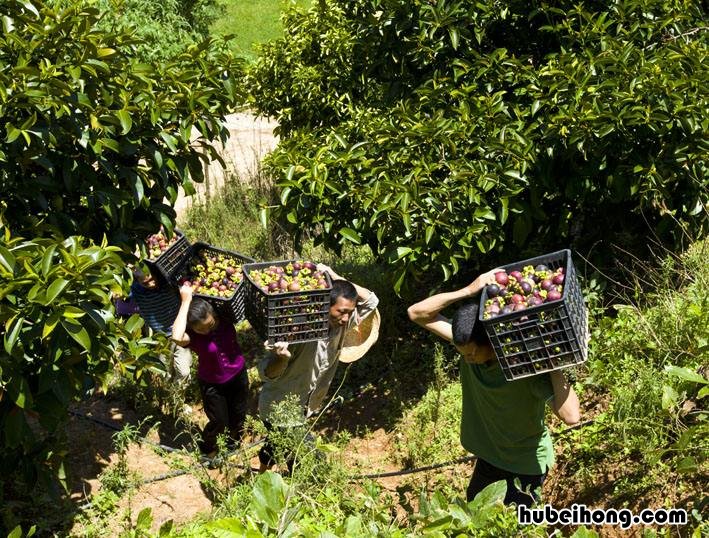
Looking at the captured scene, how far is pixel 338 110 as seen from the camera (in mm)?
7125

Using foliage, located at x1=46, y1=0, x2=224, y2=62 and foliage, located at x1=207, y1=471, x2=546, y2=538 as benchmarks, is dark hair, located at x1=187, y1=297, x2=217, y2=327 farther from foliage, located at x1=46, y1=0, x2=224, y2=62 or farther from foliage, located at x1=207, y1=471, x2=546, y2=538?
foliage, located at x1=46, y1=0, x2=224, y2=62

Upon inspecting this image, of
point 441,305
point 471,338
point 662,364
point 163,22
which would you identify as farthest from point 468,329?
point 163,22

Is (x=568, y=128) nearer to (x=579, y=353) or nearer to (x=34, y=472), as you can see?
(x=579, y=353)

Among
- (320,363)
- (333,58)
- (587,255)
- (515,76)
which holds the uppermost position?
(333,58)

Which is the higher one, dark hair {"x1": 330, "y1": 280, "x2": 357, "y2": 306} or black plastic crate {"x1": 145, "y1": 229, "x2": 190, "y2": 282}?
black plastic crate {"x1": 145, "y1": 229, "x2": 190, "y2": 282}

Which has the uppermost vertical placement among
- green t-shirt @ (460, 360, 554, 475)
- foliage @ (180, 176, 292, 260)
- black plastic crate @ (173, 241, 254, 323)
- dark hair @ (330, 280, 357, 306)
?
foliage @ (180, 176, 292, 260)

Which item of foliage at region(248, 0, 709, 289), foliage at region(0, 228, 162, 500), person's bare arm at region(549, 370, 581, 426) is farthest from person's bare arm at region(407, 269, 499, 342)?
foliage at region(0, 228, 162, 500)

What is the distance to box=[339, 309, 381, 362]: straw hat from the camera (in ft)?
16.9

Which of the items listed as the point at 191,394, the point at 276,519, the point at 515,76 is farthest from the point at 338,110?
the point at 276,519

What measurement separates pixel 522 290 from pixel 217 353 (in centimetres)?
217

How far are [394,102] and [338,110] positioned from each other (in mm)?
1219

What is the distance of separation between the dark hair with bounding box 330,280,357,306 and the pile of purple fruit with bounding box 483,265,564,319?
1063mm

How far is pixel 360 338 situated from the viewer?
17.3 feet

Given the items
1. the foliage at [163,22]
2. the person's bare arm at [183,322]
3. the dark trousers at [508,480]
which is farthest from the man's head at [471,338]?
the foliage at [163,22]
